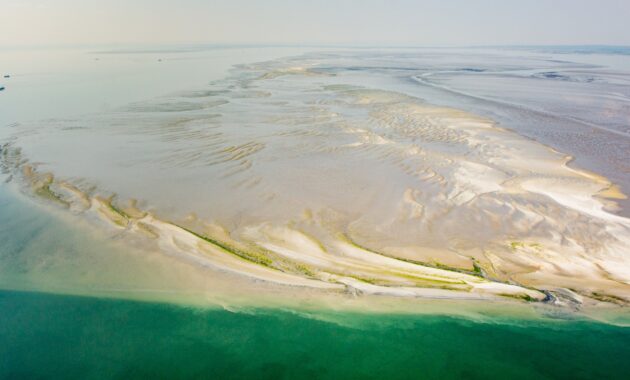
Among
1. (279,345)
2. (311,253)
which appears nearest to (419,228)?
(311,253)

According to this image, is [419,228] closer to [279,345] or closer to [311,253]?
[311,253]

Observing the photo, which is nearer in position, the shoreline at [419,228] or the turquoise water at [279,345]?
the turquoise water at [279,345]

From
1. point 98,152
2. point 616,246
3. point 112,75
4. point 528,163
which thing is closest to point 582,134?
point 528,163

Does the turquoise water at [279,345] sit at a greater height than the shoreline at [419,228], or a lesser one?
lesser

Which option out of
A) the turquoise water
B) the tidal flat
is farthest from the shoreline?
the turquoise water

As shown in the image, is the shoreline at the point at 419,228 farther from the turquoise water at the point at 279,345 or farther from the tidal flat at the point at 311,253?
the turquoise water at the point at 279,345

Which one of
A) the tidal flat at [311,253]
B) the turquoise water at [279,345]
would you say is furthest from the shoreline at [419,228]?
the turquoise water at [279,345]

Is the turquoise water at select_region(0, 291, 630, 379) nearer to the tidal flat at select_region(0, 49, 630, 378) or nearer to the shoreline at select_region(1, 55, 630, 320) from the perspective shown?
the tidal flat at select_region(0, 49, 630, 378)

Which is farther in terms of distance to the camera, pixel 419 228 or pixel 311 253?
pixel 419 228

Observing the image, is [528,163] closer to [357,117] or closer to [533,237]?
[533,237]
